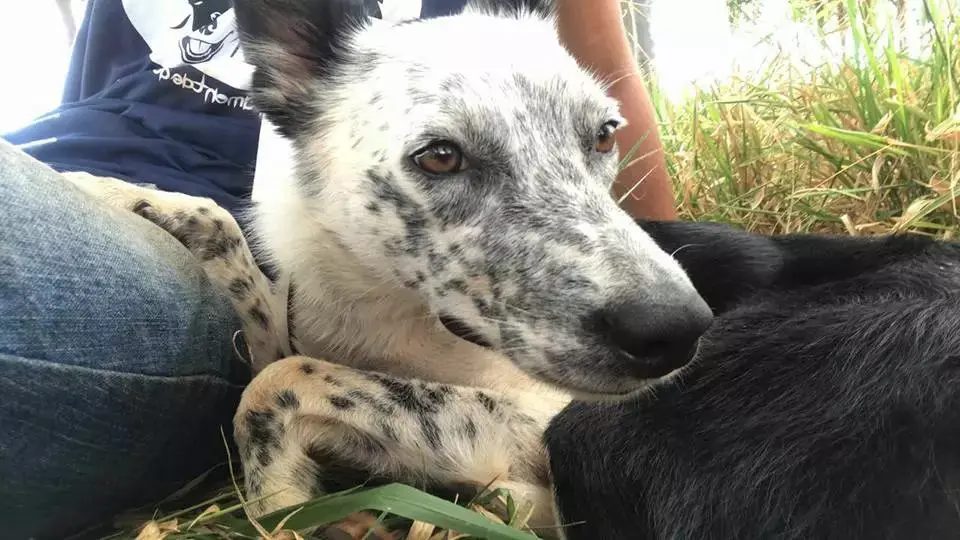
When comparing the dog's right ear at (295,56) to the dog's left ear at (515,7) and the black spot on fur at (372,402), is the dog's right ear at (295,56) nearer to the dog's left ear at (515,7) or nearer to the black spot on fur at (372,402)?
the dog's left ear at (515,7)

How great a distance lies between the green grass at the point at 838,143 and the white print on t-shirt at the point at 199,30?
1.37m

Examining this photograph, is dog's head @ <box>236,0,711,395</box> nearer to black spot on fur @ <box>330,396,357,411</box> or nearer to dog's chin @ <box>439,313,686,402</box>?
dog's chin @ <box>439,313,686,402</box>

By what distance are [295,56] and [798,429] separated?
1433mm

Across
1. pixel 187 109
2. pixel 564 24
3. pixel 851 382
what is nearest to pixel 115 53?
pixel 187 109

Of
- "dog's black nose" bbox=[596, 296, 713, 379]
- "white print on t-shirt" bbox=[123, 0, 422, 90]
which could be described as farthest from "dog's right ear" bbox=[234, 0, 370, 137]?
"dog's black nose" bbox=[596, 296, 713, 379]

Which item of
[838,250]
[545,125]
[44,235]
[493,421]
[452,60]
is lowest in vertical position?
[493,421]

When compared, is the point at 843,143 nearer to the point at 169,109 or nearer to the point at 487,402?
the point at 487,402

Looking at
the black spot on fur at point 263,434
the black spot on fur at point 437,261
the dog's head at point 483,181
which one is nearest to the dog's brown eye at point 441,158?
the dog's head at point 483,181

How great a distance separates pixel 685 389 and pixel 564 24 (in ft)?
5.70

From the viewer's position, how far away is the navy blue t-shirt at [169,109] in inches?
88.4

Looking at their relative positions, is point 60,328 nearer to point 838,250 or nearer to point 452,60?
point 452,60

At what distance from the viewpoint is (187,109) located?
2404 millimetres

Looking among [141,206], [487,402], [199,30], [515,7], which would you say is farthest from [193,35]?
[487,402]

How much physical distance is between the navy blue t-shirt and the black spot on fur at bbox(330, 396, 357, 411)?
92 cm
